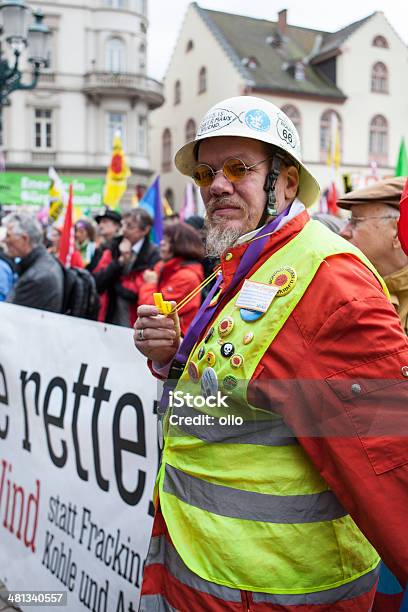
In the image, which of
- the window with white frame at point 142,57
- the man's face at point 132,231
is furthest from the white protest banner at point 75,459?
the window with white frame at point 142,57

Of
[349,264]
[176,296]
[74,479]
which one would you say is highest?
[349,264]

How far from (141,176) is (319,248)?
35.5 m

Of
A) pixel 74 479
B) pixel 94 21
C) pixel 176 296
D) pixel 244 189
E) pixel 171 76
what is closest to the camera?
pixel 244 189

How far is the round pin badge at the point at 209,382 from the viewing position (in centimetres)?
167

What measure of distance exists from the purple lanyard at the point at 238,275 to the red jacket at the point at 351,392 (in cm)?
25

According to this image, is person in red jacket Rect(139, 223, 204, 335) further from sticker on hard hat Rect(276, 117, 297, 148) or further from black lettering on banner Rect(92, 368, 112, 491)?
sticker on hard hat Rect(276, 117, 297, 148)

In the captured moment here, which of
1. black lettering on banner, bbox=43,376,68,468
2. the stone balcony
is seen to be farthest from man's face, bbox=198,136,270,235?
the stone balcony

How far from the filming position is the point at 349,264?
1610mm

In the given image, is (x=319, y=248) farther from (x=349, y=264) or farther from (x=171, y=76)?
(x=171, y=76)

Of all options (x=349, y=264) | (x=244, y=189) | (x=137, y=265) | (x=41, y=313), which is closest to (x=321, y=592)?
(x=349, y=264)

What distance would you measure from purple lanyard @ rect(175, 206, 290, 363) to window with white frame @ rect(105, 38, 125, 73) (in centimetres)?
3626

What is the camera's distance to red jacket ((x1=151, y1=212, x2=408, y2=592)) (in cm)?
144

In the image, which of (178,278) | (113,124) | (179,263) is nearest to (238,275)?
(178,278)

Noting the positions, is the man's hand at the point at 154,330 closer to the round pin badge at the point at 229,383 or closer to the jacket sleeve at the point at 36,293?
the round pin badge at the point at 229,383
